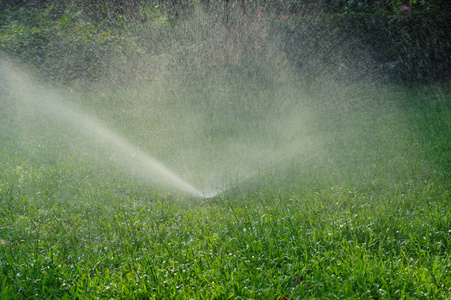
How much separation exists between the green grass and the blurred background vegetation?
460 cm

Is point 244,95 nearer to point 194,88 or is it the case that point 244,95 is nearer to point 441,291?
point 194,88

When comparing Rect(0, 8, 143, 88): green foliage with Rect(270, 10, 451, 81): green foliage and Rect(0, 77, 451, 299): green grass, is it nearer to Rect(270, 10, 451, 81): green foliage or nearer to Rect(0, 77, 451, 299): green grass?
Rect(270, 10, 451, 81): green foliage

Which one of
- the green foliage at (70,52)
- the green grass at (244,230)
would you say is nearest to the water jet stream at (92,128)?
the green grass at (244,230)

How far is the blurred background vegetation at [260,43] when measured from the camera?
364 inches

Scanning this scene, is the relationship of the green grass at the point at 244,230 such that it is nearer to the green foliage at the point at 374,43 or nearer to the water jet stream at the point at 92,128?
the water jet stream at the point at 92,128

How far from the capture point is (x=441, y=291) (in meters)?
2.09

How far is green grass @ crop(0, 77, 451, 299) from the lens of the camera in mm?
2230

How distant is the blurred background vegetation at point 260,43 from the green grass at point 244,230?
460 centimetres

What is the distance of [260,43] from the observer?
9.20m

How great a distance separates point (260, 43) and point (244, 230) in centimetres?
706

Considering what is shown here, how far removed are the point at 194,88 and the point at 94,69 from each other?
8.96 feet

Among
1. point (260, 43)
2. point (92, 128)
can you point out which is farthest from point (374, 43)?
point (92, 128)

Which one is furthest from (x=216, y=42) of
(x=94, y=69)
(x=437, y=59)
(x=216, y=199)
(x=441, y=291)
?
(x=441, y=291)

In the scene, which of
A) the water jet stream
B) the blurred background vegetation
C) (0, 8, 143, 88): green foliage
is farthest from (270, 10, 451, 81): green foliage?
the water jet stream
